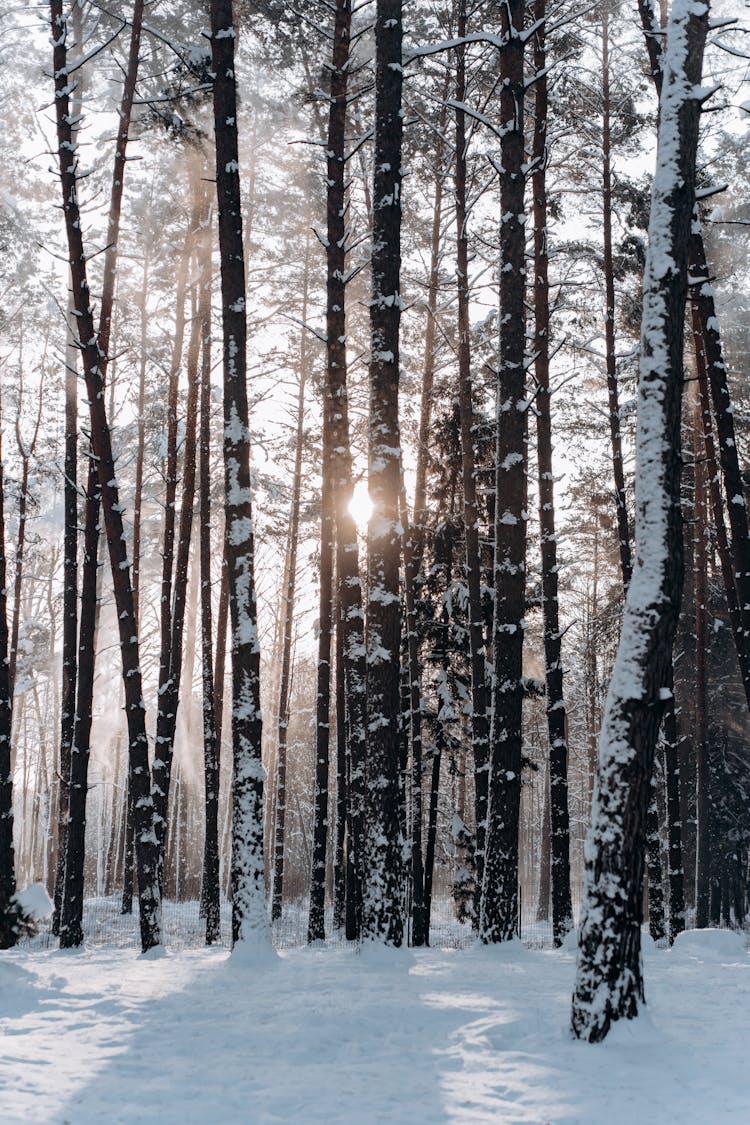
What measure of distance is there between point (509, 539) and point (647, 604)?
4276 mm

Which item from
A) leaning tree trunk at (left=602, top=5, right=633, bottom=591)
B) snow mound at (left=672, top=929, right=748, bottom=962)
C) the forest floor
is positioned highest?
leaning tree trunk at (left=602, top=5, right=633, bottom=591)

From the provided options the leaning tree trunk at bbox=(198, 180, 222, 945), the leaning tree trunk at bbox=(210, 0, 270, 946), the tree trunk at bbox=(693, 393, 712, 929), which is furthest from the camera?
the tree trunk at bbox=(693, 393, 712, 929)

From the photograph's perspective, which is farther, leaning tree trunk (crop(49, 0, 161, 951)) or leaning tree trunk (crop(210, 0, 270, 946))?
leaning tree trunk (crop(49, 0, 161, 951))

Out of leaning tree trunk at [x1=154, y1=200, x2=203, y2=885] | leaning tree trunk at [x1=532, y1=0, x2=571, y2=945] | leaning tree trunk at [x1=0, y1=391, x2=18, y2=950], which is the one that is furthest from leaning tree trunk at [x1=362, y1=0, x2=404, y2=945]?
leaning tree trunk at [x1=0, y1=391, x2=18, y2=950]

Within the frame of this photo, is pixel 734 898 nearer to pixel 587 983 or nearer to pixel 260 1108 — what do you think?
pixel 587 983

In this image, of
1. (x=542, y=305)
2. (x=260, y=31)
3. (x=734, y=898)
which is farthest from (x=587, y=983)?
(x=734, y=898)

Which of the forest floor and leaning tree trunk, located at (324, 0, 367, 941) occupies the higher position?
leaning tree trunk, located at (324, 0, 367, 941)

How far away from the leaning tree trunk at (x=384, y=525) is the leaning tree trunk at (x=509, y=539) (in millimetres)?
1290

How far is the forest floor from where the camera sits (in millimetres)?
4066

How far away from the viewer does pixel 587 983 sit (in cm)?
531

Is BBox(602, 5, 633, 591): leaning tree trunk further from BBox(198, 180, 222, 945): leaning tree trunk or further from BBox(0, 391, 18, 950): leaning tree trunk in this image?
BBox(0, 391, 18, 950): leaning tree trunk

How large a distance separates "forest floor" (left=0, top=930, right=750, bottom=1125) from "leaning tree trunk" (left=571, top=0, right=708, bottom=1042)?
0.42m

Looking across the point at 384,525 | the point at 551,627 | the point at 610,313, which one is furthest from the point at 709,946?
the point at 610,313

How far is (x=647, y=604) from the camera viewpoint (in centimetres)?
570
